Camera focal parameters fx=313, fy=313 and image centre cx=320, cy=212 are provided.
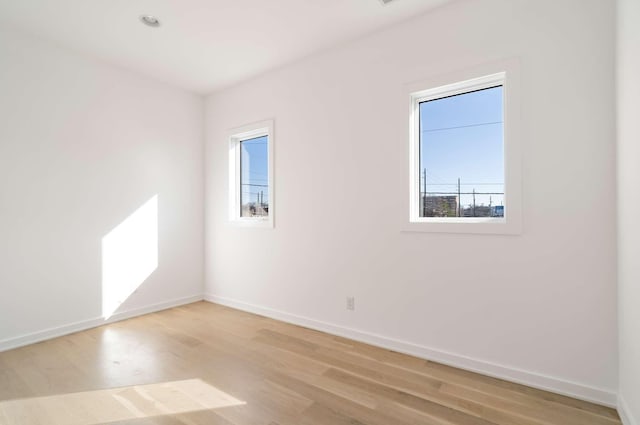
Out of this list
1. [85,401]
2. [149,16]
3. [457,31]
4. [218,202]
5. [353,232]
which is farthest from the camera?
[218,202]

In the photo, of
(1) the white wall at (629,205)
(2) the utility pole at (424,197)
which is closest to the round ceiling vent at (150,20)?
(2) the utility pole at (424,197)

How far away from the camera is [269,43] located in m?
3.09

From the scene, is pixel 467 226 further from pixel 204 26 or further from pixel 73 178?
pixel 73 178

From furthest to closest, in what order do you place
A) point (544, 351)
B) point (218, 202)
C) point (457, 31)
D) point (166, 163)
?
point (218, 202) < point (166, 163) < point (457, 31) < point (544, 351)

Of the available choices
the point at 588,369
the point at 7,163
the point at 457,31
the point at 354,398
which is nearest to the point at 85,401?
the point at 354,398

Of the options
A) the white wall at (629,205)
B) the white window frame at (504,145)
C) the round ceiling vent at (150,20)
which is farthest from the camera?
the round ceiling vent at (150,20)

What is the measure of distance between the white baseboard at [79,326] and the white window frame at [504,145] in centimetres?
316

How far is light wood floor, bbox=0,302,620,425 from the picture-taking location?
1.84m

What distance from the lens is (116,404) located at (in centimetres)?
196

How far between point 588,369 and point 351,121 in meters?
2.56

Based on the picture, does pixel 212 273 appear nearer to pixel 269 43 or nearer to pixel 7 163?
pixel 7 163

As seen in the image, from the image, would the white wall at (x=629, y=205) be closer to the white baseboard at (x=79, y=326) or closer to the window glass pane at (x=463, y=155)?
the window glass pane at (x=463, y=155)

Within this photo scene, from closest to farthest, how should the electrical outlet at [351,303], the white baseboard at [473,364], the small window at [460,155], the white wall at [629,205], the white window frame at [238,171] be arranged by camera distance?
the white wall at [629,205] → the white baseboard at [473,364] → the small window at [460,155] → the electrical outlet at [351,303] → the white window frame at [238,171]

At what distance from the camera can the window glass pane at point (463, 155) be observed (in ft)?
7.98
